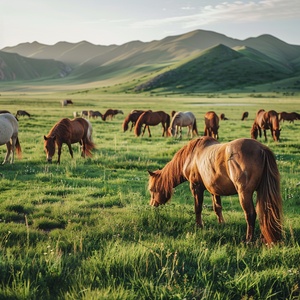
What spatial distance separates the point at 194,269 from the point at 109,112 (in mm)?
35104

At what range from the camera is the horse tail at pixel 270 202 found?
5152 mm

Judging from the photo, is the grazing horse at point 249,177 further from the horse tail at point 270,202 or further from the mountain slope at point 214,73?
the mountain slope at point 214,73

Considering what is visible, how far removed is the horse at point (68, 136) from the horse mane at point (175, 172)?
6549 mm

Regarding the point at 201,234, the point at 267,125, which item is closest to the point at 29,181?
the point at 201,234

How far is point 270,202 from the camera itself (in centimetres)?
518

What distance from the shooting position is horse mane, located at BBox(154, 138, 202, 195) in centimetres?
654

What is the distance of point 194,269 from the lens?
14.0 ft

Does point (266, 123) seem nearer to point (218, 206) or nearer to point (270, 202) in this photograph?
point (218, 206)

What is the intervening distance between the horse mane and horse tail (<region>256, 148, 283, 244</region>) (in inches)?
63.4

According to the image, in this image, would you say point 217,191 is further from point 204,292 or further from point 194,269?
point 204,292

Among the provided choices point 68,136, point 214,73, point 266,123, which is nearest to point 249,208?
point 68,136

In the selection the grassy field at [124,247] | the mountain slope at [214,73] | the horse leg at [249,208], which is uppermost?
the mountain slope at [214,73]

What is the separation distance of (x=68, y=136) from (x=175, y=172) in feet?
24.7

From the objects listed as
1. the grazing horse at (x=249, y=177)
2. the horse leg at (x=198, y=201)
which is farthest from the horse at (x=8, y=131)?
the grazing horse at (x=249, y=177)
